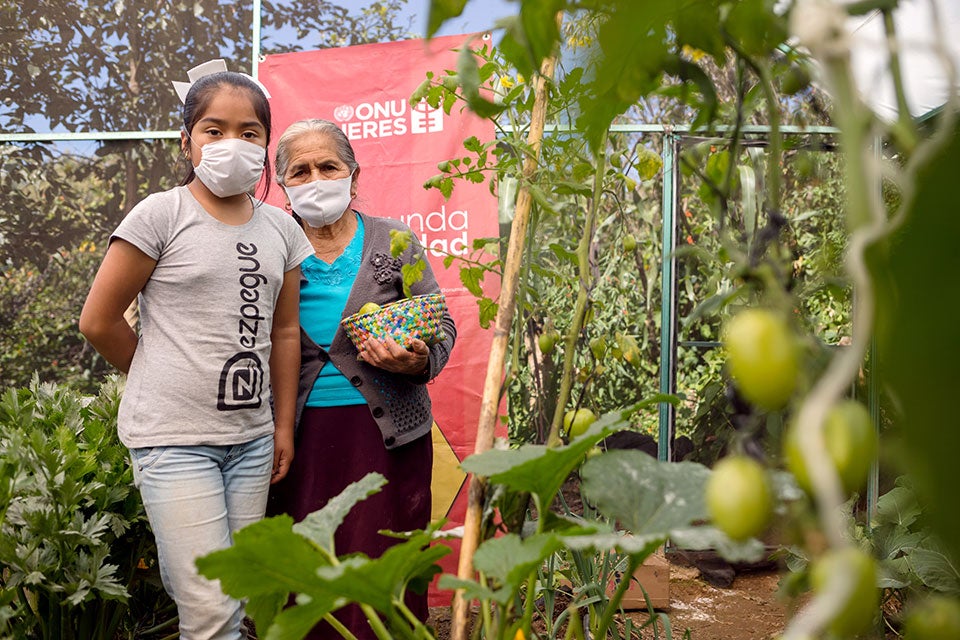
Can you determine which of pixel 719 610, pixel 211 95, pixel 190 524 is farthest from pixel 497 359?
pixel 719 610

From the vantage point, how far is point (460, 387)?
3.18 metres

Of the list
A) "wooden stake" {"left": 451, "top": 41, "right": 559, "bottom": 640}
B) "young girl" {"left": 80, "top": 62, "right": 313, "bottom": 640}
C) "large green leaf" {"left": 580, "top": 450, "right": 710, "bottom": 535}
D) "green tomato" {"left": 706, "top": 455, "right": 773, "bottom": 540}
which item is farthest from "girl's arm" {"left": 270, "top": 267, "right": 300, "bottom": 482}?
"green tomato" {"left": 706, "top": 455, "right": 773, "bottom": 540}

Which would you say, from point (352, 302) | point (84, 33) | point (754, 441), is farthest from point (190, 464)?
point (84, 33)

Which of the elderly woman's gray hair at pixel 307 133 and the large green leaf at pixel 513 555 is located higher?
the elderly woman's gray hair at pixel 307 133

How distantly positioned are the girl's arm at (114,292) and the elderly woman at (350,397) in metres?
0.44

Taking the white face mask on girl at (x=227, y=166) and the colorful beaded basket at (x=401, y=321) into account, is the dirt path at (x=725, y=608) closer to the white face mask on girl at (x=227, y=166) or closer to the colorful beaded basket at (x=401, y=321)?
the colorful beaded basket at (x=401, y=321)

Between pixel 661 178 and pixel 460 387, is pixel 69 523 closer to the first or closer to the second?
pixel 460 387

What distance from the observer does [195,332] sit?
1610 mm

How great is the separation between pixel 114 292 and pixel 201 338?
0.18 m

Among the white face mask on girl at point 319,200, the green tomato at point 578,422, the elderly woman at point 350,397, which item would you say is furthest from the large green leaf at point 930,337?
the white face mask on girl at point 319,200

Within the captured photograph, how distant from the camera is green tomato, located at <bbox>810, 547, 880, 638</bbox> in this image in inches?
8.7

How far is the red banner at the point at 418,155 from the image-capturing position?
318 cm

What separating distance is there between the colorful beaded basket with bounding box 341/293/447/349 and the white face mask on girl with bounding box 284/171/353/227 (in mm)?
345

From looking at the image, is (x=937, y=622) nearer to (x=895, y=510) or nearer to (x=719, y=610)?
(x=895, y=510)
